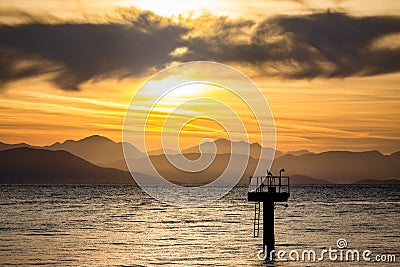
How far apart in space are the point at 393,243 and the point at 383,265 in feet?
45.1

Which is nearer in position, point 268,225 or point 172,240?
point 268,225

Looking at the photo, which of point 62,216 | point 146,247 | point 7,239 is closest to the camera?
point 146,247

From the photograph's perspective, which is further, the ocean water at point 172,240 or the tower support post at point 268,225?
the tower support post at point 268,225

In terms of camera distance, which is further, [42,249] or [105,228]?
[105,228]

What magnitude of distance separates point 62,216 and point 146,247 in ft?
139

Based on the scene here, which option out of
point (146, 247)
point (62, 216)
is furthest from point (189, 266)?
point (62, 216)

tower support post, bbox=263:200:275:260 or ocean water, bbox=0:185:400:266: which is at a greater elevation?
tower support post, bbox=263:200:275:260

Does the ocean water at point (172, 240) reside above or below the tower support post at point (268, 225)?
below

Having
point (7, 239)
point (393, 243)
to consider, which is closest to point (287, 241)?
point (393, 243)

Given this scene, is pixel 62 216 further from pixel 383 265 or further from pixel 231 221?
pixel 383 265

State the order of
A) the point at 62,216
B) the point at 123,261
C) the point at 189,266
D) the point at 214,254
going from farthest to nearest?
the point at 62,216
the point at 214,254
the point at 123,261
the point at 189,266

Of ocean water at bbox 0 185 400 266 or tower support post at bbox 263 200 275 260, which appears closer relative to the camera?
ocean water at bbox 0 185 400 266

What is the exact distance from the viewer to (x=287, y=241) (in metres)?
58.4

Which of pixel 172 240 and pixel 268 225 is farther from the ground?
pixel 268 225
